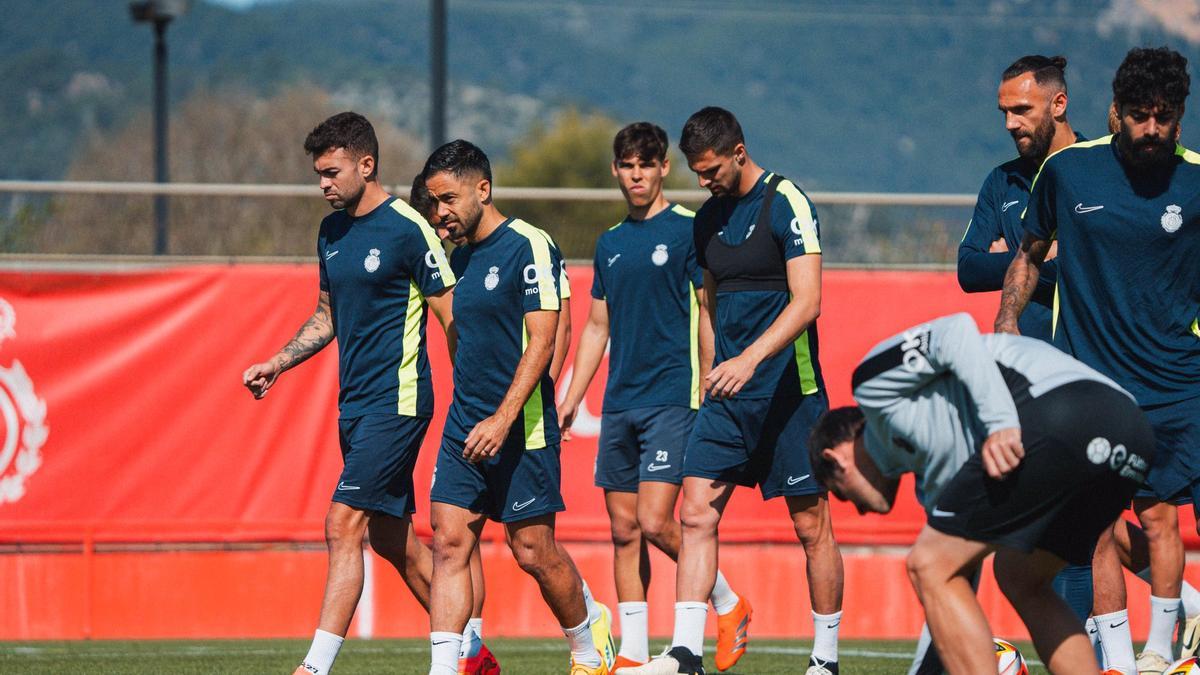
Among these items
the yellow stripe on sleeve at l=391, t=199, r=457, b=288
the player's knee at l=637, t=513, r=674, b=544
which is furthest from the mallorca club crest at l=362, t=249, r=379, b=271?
the player's knee at l=637, t=513, r=674, b=544

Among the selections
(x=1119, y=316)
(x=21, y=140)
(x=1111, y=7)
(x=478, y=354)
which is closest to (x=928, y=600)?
(x=1119, y=316)

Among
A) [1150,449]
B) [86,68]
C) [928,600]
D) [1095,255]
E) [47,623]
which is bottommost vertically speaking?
[47,623]

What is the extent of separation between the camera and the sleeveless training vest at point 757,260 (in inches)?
287

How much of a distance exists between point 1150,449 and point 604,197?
266 inches

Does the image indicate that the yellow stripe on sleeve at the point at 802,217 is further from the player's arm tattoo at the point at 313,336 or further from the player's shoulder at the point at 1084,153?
the player's arm tattoo at the point at 313,336

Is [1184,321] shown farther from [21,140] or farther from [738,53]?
[738,53]

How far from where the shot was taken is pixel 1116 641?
668 centimetres

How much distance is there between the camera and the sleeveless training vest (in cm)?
730

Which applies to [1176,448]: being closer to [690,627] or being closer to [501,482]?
[690,627]

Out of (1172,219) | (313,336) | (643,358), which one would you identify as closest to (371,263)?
(313,336)

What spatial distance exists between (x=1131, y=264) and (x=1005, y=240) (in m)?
1.06

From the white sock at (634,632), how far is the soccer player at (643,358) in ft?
0.14

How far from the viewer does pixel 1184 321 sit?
20.7 feet

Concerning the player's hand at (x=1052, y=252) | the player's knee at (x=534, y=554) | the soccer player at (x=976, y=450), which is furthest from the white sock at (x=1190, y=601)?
the player's knee at (x=534, y=554)
